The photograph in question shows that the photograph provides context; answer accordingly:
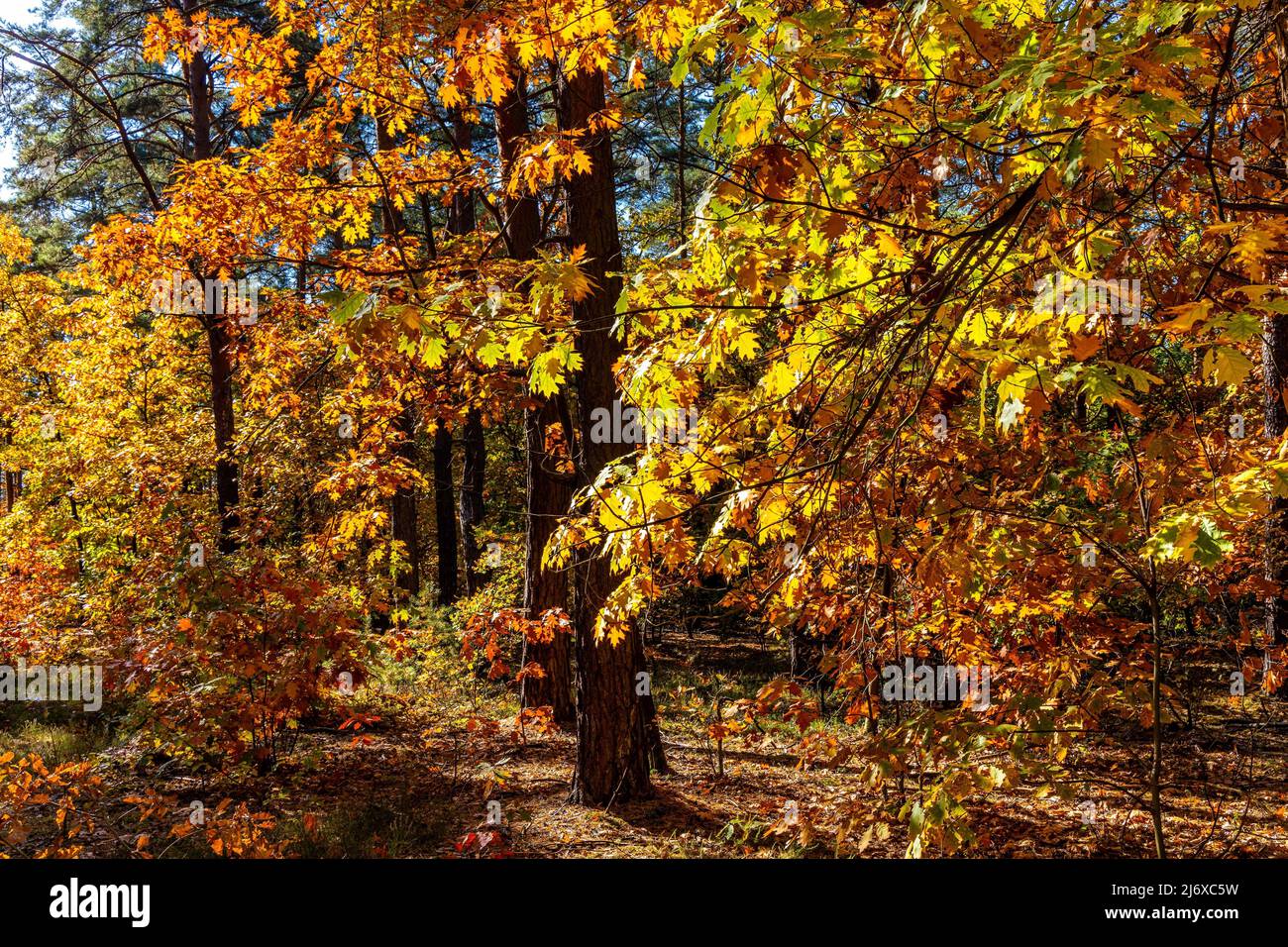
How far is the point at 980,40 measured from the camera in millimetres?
2934

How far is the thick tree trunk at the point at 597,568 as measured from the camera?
6406mm

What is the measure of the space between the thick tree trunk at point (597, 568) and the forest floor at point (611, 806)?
338 millimetres

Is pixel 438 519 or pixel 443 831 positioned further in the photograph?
pixel 438 519

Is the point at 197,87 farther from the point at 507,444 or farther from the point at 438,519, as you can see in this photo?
the point at 507,444

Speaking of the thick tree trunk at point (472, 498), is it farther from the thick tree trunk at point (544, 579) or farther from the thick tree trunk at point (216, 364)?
the thick tree trunk at point (544, 579)

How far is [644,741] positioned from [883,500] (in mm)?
3720

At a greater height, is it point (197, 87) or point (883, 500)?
point (197, 87)

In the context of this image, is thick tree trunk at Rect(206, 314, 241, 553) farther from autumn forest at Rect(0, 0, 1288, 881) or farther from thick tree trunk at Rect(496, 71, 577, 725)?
thick tree trunk at Rect(496, 71, 577, 725)

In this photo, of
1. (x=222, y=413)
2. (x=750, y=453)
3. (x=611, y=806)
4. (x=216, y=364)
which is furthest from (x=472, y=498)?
(x=750, y=453)

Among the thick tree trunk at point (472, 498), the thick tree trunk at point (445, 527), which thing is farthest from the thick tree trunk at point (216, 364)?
the thick tree trunk at point (445, 527)

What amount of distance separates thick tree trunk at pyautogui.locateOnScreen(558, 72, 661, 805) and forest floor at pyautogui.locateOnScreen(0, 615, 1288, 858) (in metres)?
0.34

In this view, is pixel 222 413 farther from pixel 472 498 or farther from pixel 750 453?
pixel 750 453

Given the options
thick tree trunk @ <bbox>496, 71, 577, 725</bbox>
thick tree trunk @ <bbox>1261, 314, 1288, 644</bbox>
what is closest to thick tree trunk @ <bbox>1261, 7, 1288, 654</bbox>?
thick tree trunk @ <bbox>1261, 314, 1288, 644</bbox>

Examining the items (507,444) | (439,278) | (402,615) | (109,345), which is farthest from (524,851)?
(507,444)
